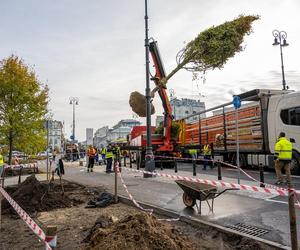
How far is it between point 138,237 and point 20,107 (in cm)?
1772

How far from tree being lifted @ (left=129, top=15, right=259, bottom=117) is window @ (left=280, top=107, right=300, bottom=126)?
4.50m

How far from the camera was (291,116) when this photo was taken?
→ 49.4ft

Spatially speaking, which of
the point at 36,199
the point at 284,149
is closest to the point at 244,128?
the point at 284,149

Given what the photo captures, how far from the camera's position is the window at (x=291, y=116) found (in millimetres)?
14773

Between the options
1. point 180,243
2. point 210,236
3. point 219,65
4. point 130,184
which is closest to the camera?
point 180,243

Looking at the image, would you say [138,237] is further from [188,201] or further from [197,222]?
[188,201]

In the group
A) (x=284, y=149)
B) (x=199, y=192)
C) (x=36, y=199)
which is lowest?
(x=36, y=199)

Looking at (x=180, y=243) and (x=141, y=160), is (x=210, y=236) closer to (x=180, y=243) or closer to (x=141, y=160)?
(x=180, y=243)

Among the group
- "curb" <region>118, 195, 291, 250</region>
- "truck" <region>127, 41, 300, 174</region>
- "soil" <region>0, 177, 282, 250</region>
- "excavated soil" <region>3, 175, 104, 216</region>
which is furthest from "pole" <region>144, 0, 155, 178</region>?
"curb" <region>118, 195, 291, 250</region>

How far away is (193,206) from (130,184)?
215 inches

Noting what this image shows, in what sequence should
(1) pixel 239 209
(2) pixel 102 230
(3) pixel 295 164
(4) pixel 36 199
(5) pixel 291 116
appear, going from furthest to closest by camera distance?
(5) pixel 291 116 → (3) pixel 295 164 → (4) pixel 36 199 → (1) pixel 239 209 → (2) pixel 102 230

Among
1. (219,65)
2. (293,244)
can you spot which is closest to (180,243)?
(293,244)

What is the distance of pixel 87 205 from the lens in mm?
9148

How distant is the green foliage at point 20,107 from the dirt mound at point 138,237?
54.7 ft
